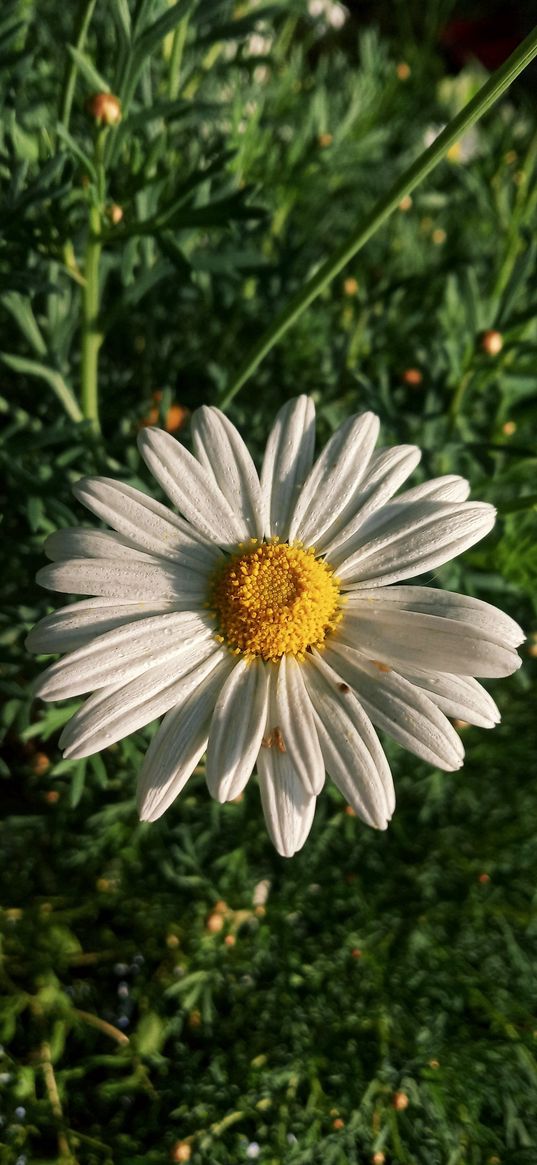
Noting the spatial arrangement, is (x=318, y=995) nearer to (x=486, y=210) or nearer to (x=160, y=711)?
(x=160, y=711)

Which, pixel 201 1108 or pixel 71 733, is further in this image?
pixel 201 1108

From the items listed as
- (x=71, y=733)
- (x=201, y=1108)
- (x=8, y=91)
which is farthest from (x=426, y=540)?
(x=201, y=1108)

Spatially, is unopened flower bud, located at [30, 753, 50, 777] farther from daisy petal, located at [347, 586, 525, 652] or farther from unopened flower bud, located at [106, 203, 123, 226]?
unopened flower bud, located at [106, 203, 123, 226]

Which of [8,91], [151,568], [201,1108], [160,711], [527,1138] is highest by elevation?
[8,91]

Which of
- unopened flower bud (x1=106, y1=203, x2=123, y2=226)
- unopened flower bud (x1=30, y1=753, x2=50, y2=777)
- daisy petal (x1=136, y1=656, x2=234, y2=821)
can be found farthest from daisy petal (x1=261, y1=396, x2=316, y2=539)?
unopened flower bud (x1=30, y1=753, x2=50, y2=777)

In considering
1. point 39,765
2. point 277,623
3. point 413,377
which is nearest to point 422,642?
point 277,623

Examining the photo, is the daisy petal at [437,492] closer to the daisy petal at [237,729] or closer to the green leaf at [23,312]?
the daisy petal at [237,729]
